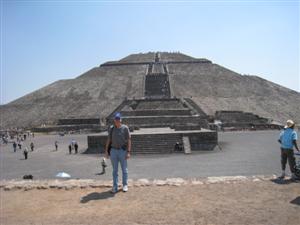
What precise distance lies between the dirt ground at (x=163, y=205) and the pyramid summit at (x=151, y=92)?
125 feet

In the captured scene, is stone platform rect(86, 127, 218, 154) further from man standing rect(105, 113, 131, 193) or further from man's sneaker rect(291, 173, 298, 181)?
man standing rect(105, 113, 131, 193)

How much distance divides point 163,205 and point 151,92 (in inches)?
2009

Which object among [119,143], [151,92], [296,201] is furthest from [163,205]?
[151,92]

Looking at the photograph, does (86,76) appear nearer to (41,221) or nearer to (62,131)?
(62,131)

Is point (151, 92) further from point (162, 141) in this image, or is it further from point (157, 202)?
point (157, 202)

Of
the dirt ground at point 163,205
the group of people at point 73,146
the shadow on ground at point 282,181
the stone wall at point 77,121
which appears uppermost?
the stone wall at point 77,121

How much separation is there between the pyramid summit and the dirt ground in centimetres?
Result: 3810

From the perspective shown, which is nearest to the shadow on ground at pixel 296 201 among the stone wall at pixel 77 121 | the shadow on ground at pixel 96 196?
the shadow on ground at pixel 96 196

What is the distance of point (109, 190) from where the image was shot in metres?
6.89

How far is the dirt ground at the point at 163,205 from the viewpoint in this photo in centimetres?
518

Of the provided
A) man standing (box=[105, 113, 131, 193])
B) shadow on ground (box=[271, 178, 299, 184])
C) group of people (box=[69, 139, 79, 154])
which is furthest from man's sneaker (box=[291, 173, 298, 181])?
group of people (box=[69, 139, 79, 154])

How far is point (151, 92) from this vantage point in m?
56.6

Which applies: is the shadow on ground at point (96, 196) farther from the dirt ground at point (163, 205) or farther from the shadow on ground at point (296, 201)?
the shadow on ground at point (296, 201)

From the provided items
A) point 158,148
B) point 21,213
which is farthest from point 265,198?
point 158,148
